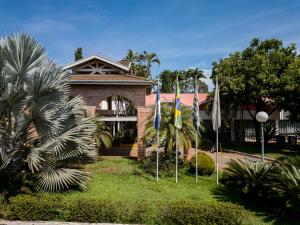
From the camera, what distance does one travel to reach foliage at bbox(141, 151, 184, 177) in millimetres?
14329

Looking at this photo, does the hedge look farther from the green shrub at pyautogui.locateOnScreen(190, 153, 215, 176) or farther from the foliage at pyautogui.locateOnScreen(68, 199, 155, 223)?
the green shrub at pyautogui.locateOnScreen(190, 153, 215, 176)

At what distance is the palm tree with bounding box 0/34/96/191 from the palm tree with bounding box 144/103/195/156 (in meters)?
4.91

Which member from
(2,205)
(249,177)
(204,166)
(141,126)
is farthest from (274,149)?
(2,205)

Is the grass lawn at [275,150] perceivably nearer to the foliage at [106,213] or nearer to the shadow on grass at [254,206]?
the shadow on grass at [254,206]

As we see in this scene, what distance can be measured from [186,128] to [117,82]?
617cm

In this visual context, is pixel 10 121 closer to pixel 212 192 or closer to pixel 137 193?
pixel 137 193

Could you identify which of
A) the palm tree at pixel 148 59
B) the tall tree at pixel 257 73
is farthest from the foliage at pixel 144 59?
the tall tree at pixel 257 73

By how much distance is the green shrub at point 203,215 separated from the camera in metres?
7.82

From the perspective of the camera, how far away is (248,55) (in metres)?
25.6

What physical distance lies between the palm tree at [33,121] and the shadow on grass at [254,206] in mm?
4694

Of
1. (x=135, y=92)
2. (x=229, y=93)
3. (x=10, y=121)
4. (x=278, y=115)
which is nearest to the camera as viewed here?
(x=10, y=121)

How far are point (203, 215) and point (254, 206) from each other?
2.95 metres

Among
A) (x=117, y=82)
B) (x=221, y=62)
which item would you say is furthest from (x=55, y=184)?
(x=221, y=62)

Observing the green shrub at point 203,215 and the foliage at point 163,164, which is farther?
the foliage at point 163,164
